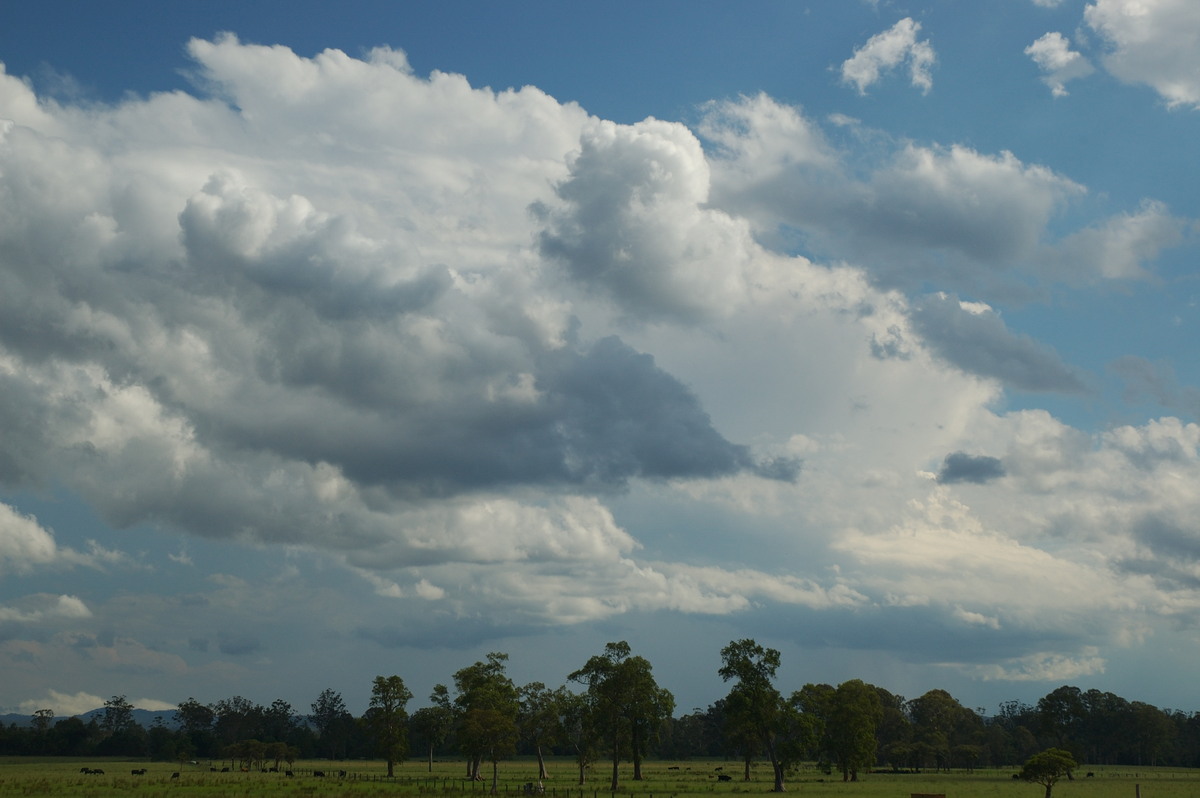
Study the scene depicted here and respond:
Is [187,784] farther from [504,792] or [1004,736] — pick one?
[1004,736]

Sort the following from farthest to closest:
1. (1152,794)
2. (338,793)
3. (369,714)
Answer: (369,714), (1152,794), (338,793)

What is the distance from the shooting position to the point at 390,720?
384ft

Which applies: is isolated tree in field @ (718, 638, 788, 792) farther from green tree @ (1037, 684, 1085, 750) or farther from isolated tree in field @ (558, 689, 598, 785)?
green tree @ (1037, 684, 1085, 750)

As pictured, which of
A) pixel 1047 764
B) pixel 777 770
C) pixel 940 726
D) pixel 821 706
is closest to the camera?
pixel 1047 764

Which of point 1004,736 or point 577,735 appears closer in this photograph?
point 577,735

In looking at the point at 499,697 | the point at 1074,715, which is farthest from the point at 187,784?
the point at 1074,715

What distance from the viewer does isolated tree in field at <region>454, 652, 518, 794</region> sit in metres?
90.7

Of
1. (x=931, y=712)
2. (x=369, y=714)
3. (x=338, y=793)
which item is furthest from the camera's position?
(x=931, y=712)

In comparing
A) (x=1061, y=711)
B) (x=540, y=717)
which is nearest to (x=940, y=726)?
(x=1061, y=711)

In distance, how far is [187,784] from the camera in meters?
89.4

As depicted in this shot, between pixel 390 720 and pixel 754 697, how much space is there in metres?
50.7

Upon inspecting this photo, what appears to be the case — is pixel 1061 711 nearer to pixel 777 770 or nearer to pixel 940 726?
pixel 940 726

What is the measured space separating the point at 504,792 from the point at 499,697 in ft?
80.8

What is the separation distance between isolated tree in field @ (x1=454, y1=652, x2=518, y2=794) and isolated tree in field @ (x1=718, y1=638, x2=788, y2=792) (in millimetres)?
21124
